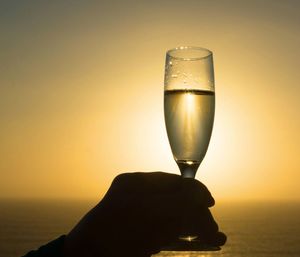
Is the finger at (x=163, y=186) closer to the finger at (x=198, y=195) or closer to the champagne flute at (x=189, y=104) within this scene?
the finger at (x=198, y=195)

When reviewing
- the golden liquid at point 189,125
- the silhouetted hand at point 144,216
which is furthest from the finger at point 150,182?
the golden liquid at point 189,125

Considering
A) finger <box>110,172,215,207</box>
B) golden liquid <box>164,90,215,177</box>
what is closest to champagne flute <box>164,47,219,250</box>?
golden liquid <box>164,90,215,177</box>

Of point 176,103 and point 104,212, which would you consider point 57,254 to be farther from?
point 176,103

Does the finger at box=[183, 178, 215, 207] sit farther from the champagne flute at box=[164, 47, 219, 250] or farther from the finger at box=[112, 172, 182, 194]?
the champagne flute at box=[164, 47, 219, 250]

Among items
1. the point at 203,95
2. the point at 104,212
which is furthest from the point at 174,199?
the point at 203,95

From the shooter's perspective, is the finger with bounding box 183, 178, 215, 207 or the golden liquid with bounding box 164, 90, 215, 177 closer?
the finger with bounding box 183, 178, 215, 207

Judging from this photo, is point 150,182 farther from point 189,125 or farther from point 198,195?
point 189,125
